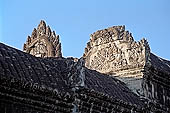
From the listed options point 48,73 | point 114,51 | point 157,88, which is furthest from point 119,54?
point 48,73

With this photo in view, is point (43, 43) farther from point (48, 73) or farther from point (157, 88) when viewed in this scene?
point (48, 73)

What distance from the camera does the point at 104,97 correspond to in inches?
544

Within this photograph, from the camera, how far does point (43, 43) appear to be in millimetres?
22234

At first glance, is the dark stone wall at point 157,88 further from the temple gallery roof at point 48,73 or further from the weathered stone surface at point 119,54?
the temple gallery roof at point 48,73

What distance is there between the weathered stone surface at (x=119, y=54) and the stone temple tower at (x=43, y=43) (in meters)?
2.31

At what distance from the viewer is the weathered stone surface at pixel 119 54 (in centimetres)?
1914

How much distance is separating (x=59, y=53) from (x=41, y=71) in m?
9.24

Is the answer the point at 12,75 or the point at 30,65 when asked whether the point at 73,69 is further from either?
the point at 12,75

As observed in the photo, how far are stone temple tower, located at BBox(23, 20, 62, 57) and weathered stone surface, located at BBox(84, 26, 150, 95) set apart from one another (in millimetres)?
2313

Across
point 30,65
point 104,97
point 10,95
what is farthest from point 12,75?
point 104,97

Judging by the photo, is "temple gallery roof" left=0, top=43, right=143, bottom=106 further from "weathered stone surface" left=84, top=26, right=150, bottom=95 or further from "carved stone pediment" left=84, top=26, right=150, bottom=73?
"carved stone pediment" left=84, top=26, right=150, bottom=73

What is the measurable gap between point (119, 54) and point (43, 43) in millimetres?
5363

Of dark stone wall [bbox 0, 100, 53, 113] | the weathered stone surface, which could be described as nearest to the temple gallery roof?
dark stone wall [bbox 0, 100, 53, 113]

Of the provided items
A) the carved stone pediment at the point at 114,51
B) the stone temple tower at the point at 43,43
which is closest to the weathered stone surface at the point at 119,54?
the carved stone pediment at the point at 114,51
